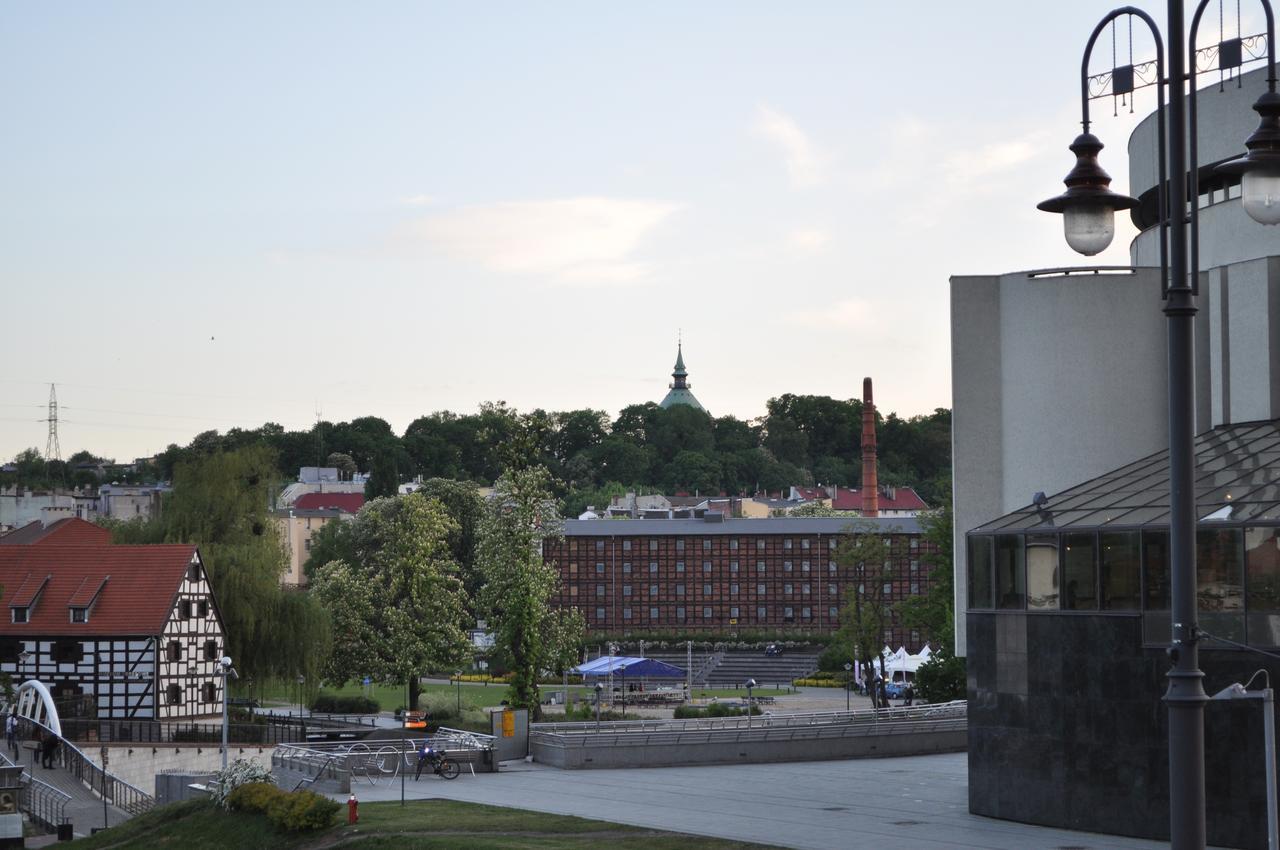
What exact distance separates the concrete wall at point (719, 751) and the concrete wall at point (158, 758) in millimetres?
10637

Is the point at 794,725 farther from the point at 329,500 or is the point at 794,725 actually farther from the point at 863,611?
the point at 329,500

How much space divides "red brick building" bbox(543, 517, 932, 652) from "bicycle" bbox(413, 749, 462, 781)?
66.1 m

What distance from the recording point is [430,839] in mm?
25938

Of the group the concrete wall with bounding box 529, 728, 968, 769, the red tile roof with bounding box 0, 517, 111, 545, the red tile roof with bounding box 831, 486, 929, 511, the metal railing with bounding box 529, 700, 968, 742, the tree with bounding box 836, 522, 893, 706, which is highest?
the red tile roof with bounding box 831, 486, 929, 511

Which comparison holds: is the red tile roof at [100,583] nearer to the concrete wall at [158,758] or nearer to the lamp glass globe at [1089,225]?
the concrete wall at [158,758]

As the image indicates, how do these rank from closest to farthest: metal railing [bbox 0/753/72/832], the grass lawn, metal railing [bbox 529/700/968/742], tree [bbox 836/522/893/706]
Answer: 1. the grass lawn
2. metal railing [bbox 0/753/72/832]
3. metal railing [bbox 529/700/968/742]
4. tree [bbox 836/522/893/706]

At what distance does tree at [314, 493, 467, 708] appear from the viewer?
5994 centimetres


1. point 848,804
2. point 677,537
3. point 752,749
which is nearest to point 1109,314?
point 848,804

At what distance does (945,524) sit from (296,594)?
26.8 m

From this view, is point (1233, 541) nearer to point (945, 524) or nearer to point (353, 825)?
point (353, 825)

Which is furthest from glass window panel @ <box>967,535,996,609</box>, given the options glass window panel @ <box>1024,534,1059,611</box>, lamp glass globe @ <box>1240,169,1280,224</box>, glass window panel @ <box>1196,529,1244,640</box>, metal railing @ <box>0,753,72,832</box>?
metal railing @ <box>0,753,72,832</box>

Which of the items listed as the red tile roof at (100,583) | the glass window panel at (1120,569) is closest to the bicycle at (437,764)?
the glass window panel at (1120,569)

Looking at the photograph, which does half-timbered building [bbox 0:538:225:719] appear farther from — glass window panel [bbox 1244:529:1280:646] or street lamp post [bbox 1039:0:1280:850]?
street lamp post [bbox 1039:0:1280:850]

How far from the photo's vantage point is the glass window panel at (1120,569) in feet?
87.4
